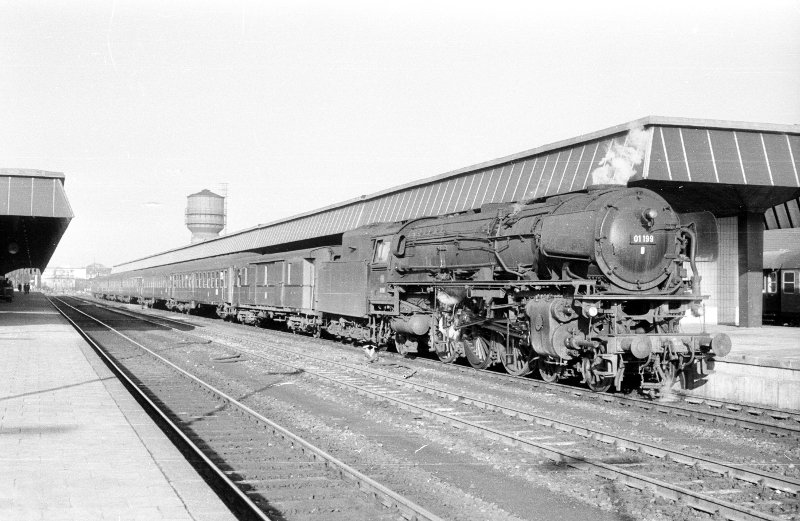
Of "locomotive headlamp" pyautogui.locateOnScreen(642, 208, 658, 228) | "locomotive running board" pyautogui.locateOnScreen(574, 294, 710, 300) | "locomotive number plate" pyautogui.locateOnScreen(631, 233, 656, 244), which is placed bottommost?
"locomotive running board" pyautogui.locateOnScreen(574, 294, 710, 300)

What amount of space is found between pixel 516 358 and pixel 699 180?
7.30m

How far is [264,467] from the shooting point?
7652 mm

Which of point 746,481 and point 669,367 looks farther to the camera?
point 669,367

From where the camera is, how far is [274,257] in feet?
95.3

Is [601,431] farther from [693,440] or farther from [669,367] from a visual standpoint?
[669,367]

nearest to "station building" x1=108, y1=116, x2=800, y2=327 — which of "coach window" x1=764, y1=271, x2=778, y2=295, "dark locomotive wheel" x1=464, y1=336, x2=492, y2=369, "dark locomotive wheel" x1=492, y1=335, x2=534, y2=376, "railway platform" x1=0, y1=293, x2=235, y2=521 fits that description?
"dark locomotive wheel" x1=492, y1=335, x2=534, y2=376

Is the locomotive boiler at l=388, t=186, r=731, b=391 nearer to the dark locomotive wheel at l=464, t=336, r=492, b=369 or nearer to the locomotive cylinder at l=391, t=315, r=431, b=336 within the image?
the dark locomotive wheel at l=464, t=336, r=492, b=369

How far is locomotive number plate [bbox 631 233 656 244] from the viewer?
1198cm

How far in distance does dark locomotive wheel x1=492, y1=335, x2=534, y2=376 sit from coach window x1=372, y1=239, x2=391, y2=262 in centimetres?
492

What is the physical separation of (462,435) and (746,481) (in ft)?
10.9

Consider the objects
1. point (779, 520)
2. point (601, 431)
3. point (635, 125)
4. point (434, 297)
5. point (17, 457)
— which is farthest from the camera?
point (635, 125)

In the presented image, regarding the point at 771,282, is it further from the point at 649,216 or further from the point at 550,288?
the point at 550,288

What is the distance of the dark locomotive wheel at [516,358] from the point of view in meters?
14.2

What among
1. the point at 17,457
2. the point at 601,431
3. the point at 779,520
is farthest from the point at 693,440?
the point at 17,457
